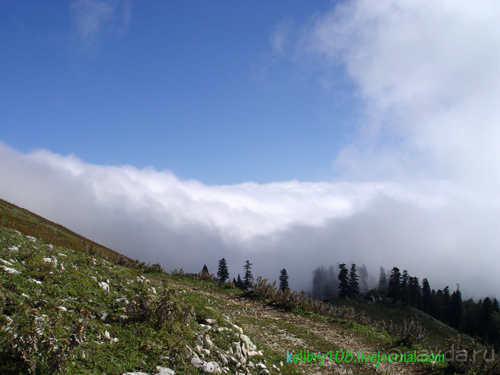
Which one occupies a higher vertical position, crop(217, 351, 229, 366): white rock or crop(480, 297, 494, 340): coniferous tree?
crop(480, 297, 494, 340): coniferous tree

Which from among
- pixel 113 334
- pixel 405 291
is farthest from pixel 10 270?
pixel 405 291

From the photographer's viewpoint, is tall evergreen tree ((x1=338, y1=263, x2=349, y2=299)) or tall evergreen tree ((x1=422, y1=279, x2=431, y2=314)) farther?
tall evergreen tree ((x1=422, y1=279, x2=431, y2=314))

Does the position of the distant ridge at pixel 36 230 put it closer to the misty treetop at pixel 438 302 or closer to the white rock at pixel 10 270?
the white rock at pixel 10 270

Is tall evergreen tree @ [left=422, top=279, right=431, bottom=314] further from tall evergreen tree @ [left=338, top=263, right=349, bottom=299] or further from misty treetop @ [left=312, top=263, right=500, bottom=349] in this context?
tall evergreen tree @ [left=338, top=263, right=349, bottom=299]

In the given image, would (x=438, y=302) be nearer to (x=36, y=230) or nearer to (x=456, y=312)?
(x=456, y=312)

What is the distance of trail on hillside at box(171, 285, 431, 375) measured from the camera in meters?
13.7

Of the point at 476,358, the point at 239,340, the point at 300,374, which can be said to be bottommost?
the point at 300,374

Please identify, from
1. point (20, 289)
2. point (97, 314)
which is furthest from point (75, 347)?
point (20, 289)

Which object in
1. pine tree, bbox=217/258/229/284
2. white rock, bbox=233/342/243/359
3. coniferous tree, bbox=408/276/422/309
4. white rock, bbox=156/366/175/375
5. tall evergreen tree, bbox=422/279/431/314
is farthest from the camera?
tall evergreen tree, bbox=422/279/431/314

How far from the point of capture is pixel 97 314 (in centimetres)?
899

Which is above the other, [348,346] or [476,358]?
[476,358]

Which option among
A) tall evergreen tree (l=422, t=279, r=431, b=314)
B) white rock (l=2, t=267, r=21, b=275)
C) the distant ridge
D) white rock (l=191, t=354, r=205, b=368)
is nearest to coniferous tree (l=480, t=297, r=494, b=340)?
tall evergreen tree (l=422, t=279, r=431, b=314)

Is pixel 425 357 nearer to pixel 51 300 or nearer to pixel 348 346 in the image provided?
pixel 348 346

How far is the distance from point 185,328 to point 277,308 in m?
18.0
